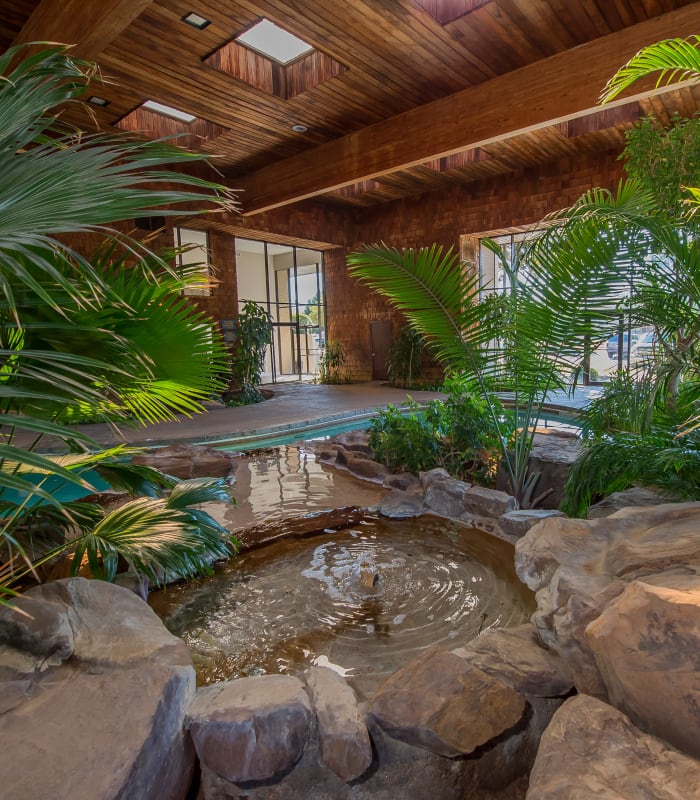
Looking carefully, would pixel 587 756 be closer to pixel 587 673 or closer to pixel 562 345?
pixel 587 673

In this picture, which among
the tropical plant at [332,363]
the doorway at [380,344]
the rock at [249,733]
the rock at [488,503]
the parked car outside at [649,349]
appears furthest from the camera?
the tropical plant at [332,363]

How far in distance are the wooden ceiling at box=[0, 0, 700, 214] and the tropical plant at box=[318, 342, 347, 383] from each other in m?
6.27

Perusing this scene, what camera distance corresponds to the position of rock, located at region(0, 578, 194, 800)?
1.10 metres

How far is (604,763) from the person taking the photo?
3.35 feet

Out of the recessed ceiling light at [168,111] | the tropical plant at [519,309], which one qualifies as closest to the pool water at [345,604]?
the tropical plant at [519,309]

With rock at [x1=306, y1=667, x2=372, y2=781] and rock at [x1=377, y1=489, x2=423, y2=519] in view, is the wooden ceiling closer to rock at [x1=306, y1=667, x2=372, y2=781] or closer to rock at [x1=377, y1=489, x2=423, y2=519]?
rock at [x1=377, y1=489, x2=423, y2=519]

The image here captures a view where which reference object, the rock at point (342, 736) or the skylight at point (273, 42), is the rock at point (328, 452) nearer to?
the rock at point (342, 736)

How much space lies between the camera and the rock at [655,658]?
1.04 m

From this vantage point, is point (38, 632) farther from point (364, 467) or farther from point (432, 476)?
point (364, 467)

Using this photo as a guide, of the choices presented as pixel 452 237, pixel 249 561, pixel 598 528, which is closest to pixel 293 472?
pixel 249 561

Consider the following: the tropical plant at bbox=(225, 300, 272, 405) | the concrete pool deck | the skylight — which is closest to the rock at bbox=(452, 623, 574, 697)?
the concrete pool deck

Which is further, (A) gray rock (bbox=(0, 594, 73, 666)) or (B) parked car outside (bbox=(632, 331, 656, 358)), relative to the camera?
(B) parked car outside (bbox=(632, 331, 656, 358))

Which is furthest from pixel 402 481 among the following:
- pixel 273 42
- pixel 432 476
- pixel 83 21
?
pixel 273 42

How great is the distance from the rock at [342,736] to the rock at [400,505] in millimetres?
2107
